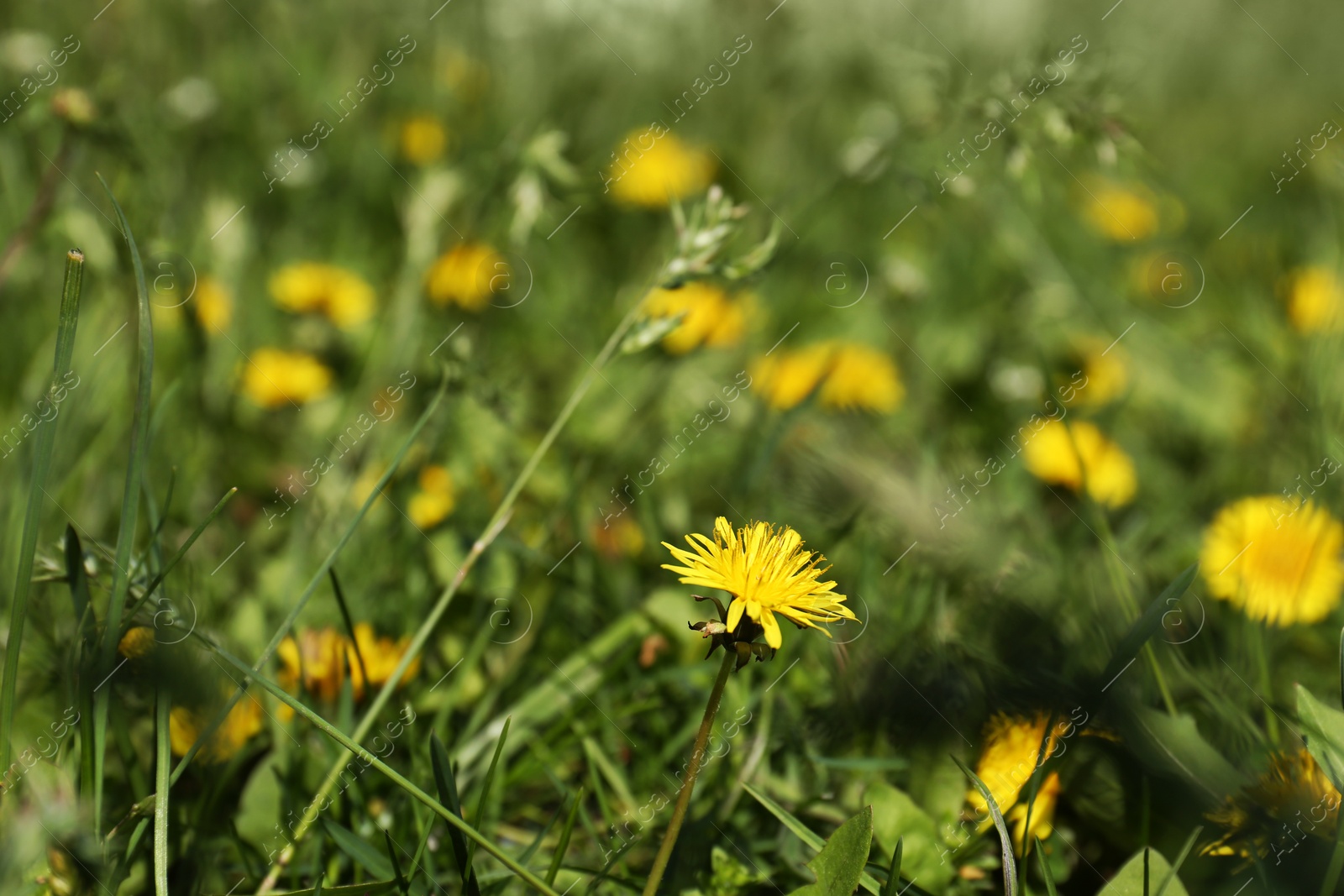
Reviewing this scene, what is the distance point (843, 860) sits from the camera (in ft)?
2.89

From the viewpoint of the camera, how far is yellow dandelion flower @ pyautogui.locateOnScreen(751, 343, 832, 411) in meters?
2.16

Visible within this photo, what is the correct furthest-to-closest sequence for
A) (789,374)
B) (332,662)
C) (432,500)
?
(789,374) → (432,500) → (332,662)

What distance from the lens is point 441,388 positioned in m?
1.17

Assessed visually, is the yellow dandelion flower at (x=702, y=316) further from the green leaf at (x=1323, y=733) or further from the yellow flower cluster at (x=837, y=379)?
the green leaf at (x=1323, y=733)

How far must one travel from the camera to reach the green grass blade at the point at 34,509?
32.5 inches

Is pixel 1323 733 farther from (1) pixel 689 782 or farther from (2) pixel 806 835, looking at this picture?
(1) pixel 689 782

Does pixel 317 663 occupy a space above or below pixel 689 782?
below

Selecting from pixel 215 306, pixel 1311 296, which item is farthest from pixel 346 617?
pixel 1311 296

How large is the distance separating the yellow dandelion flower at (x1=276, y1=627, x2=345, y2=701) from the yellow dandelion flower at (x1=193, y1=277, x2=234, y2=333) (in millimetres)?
912

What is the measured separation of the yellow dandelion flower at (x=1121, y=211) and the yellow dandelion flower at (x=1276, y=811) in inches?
101

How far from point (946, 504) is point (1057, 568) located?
201 millimetres

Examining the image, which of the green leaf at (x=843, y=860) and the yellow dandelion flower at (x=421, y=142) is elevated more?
the yellow dandelion flower at (x=421, y=142)

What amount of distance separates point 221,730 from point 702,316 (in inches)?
56.0

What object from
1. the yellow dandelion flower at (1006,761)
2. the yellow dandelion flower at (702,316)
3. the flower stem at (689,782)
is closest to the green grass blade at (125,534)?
the flower stem at (689,782)
